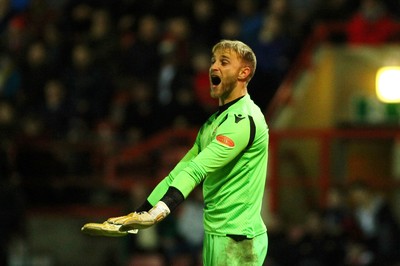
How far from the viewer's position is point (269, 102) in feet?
44.9

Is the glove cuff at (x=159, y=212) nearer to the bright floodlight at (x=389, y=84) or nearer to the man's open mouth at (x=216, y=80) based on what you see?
the man's open mouth at (x=216, y=80)

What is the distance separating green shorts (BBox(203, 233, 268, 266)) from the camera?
20.8 feet

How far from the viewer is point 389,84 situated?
1298 centimetres

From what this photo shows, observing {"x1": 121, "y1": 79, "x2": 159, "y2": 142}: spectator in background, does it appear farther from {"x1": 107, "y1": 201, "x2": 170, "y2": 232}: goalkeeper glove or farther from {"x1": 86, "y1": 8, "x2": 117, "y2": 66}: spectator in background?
{"x1": 107, "y1": 201, "x2": 170, "y2": 232}: goalkeeper glove

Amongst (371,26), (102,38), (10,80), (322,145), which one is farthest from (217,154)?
(10,80)

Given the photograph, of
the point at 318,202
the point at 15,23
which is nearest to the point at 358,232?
the point at 318,202

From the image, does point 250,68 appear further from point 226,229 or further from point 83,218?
point 83,218

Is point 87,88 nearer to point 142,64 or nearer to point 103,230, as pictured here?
point 142,64

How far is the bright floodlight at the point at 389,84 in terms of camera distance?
13.0 m

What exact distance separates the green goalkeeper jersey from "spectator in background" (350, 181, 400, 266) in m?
5.33

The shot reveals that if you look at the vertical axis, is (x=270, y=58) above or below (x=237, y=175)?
above

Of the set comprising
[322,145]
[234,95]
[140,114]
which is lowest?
[322,145]

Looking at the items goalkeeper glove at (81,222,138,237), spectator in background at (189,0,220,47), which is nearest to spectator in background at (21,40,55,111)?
spectator in background at (189,0,220,47)

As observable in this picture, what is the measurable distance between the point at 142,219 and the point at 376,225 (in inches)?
255
